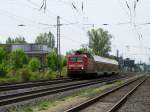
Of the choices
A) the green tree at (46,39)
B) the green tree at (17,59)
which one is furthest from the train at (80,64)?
the green tree at (46,39)

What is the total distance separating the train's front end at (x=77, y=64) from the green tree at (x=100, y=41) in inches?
3188

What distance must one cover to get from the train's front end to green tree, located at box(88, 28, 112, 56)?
8097 centimetres

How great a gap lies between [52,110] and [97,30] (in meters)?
119

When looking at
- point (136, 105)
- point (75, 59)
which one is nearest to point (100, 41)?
point (75, 59)

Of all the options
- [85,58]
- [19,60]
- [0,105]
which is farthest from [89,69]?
[19,60]

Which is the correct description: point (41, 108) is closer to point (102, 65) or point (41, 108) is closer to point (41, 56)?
point (102, 65)

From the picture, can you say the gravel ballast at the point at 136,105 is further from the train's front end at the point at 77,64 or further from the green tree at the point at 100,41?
the green tree at the point at 100,41

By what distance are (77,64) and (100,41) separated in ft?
282

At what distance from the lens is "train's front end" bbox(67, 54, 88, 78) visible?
1861 inches

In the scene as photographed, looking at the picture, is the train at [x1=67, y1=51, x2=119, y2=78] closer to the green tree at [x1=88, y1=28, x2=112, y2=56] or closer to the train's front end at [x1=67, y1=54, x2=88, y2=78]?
the train's front end at [x1=67, y1=54, x2=88, y2=78]

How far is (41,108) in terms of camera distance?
1620 centimetres

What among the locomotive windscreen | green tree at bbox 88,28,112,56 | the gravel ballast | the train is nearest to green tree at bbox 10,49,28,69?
green tree at bbox 88,28,112,56

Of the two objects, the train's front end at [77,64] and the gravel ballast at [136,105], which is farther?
the train's front end at [77,64]

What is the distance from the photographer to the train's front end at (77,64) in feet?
155
